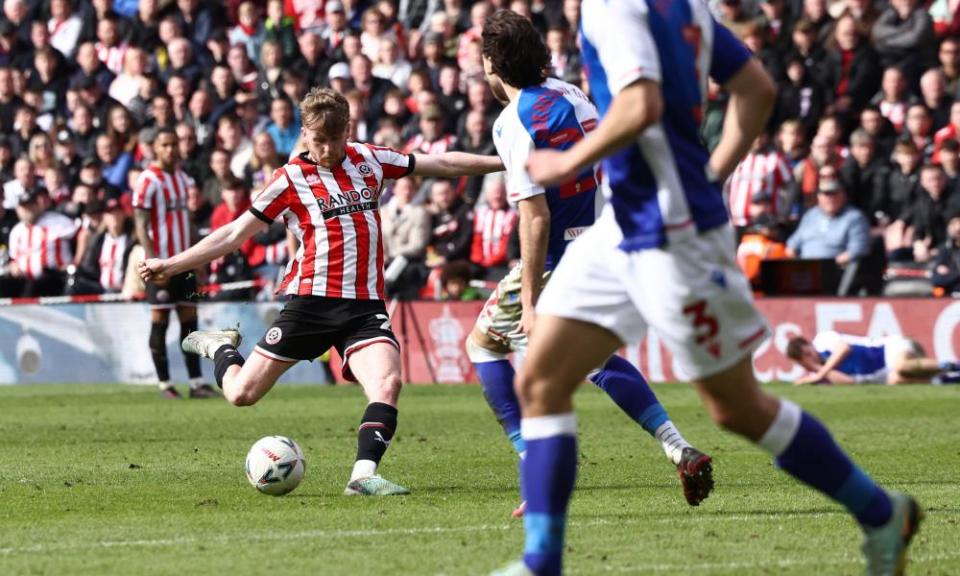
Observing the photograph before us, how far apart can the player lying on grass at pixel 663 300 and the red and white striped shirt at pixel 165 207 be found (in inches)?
452

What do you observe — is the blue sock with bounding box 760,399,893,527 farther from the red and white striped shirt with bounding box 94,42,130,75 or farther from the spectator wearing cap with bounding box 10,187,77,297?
the red and white striped shirt with bounding box 94,42,130,75

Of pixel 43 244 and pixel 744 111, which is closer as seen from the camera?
pixel 744 111

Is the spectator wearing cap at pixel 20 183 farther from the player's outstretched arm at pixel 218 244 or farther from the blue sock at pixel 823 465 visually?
the blue sock at pixel 823 465

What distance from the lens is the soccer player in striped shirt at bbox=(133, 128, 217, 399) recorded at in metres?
16.4

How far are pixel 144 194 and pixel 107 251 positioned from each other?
556 centimetres

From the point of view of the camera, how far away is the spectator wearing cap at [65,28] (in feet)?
87.8

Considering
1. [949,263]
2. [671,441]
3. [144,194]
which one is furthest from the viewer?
[949,263]

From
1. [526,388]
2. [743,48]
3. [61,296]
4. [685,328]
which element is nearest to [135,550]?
[526,388]

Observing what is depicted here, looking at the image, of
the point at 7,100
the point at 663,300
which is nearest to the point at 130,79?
the point at 7,100

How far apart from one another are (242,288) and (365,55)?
4087mm

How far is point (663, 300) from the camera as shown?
5.21m

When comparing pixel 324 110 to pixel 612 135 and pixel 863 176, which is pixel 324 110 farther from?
pixel 863 176

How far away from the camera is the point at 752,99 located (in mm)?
5648

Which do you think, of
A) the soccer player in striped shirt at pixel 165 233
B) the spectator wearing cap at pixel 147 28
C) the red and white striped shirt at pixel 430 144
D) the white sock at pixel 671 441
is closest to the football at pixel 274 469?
the white sock at pixel 671 441
